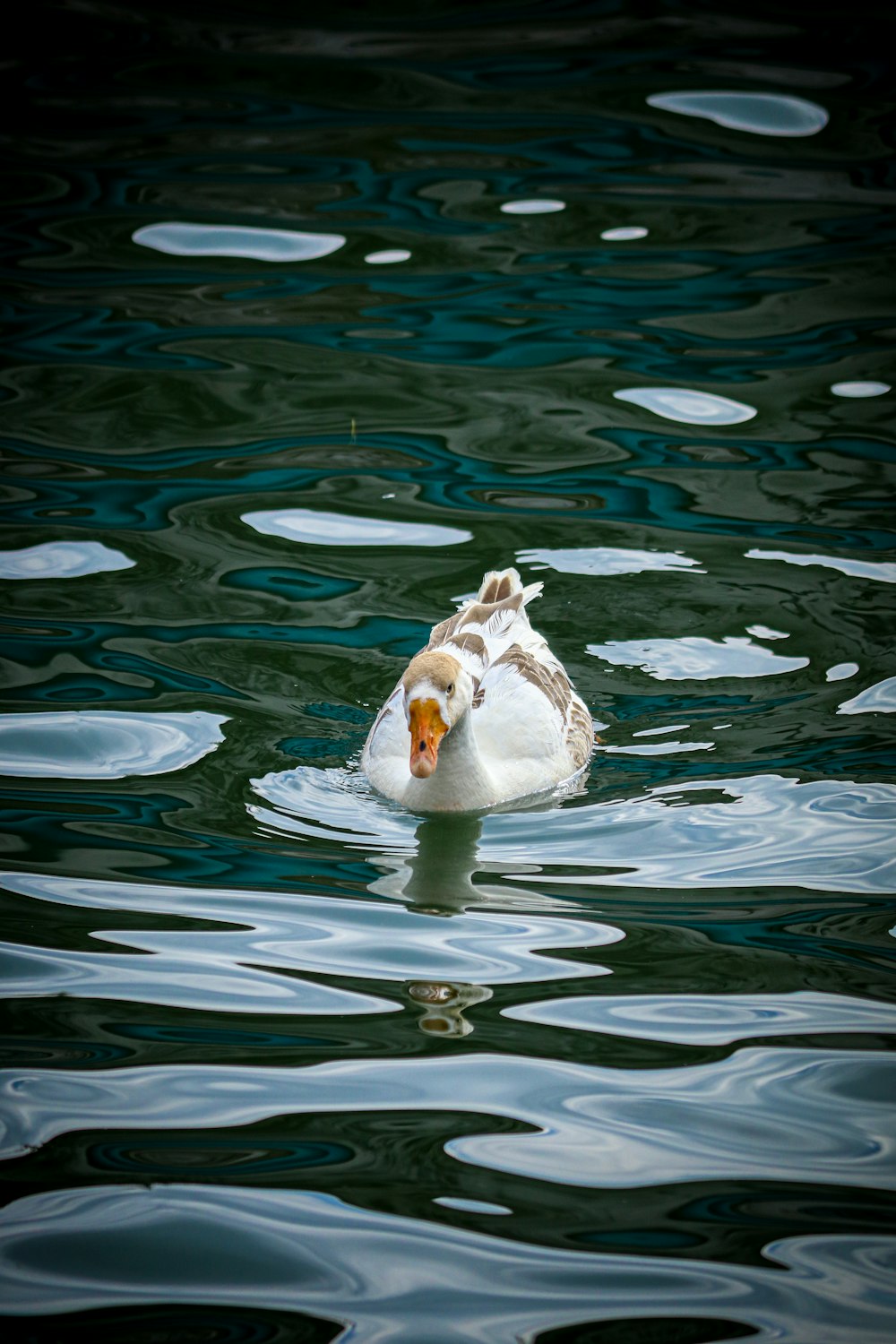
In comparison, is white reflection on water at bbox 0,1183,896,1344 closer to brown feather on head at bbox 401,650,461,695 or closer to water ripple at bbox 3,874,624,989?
water ripple at bbox 3,874,624,989

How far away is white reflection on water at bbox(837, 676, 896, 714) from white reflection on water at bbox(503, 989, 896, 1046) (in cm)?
256

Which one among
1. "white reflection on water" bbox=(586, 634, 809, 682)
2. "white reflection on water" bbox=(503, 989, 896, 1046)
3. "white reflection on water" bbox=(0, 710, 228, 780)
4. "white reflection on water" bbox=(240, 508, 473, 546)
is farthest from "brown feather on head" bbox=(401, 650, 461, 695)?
"white reflection on water" bbox=(240, 508, 473, 546)

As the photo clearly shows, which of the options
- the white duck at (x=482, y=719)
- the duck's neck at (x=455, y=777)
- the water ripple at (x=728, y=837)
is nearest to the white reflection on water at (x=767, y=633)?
the white duck at (x=482, y=719)

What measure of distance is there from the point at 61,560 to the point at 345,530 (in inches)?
68.6

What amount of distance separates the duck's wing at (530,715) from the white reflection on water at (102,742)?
50.6 inches

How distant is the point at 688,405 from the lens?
10430 mm

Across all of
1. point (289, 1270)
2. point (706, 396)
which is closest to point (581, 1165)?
point (289, 1270)

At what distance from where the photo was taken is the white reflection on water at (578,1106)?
4035mm

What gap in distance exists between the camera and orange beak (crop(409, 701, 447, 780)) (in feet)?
19.5

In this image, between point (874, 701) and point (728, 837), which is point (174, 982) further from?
point (874, 701)

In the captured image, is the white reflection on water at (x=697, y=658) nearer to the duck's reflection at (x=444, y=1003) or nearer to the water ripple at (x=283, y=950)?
the water ripple at (x=283, y=950)

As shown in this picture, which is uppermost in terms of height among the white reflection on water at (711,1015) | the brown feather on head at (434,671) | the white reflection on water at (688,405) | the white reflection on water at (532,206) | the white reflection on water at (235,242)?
the white reflection on water at (532,206)

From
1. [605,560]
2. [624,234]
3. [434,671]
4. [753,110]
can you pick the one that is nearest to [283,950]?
[434,671]

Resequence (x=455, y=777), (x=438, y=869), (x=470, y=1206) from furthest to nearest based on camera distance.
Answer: (x=455, y=777), (x=438, y=869), (x=470, y=1206)
